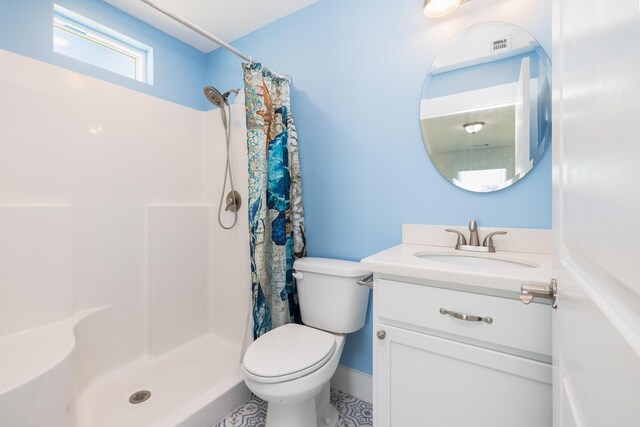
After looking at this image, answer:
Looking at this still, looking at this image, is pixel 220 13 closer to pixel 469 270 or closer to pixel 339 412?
pixel 469 270

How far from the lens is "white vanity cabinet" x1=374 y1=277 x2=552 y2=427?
782 mm

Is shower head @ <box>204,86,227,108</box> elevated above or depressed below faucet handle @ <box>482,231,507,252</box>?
above

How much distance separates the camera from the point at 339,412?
1.51 metres

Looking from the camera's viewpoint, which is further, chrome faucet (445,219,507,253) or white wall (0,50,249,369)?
white wall (0,50,249,369)

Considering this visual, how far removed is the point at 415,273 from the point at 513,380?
15.4 inches

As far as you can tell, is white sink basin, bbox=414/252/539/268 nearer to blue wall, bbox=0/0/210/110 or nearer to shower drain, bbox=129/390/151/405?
shower drain, bbox=129/390/151/405

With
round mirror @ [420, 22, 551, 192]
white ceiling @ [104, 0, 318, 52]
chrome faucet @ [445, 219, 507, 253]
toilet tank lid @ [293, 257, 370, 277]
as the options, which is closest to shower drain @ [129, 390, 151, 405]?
toilet tank lid @ [293, 257, 370, 277]

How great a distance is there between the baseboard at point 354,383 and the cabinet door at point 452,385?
559 millimetres

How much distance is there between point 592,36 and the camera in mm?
325

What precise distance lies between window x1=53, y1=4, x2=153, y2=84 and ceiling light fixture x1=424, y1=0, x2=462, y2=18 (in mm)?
1823

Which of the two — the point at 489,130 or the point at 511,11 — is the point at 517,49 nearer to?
the point at 511,11

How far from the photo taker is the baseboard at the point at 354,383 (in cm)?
158

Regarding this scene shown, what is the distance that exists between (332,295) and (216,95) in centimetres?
149

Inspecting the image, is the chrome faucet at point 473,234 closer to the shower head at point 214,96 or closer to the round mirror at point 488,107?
the round mirror at point 488,107
